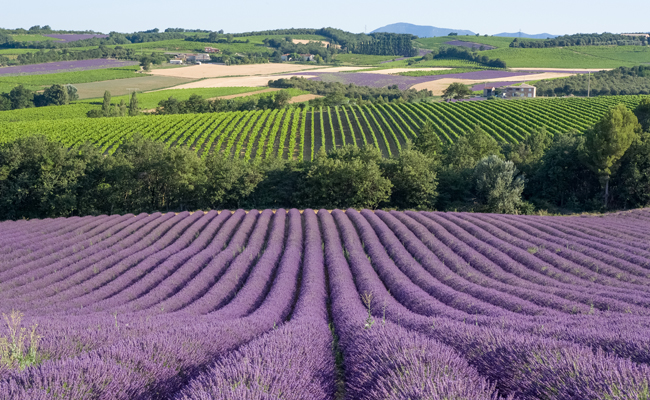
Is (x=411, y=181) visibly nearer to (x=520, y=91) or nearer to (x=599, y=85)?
(x=520, y=91)

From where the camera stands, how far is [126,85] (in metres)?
111

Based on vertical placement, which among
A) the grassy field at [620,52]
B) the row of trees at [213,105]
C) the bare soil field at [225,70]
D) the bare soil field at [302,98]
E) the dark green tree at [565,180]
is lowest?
the dark green tree at [565,180]

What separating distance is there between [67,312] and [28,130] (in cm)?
6174

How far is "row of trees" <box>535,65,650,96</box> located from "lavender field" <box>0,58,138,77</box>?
120418mm

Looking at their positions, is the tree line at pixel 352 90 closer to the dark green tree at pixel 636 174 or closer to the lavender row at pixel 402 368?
the dark green tree at pixel 636 174

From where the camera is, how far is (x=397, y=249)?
1783 centimetres

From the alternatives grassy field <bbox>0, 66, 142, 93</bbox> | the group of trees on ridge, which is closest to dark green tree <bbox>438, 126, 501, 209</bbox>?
the group of trees on ridge

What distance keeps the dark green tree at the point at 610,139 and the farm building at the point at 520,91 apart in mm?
60676

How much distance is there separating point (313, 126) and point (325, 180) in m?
34.7

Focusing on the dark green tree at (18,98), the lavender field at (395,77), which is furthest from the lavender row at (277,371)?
the lavender field at (395,77)

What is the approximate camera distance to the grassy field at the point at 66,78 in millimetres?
104925

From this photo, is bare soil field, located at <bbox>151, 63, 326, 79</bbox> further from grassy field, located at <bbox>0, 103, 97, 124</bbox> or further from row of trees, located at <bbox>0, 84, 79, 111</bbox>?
grassy field, located at <bbox>0, 103, 97, 124</bbox>

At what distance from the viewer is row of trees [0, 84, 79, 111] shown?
90.7 m

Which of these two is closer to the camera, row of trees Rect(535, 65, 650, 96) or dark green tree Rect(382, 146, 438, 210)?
dark green tree Rect(382, 146, 438, 210)
